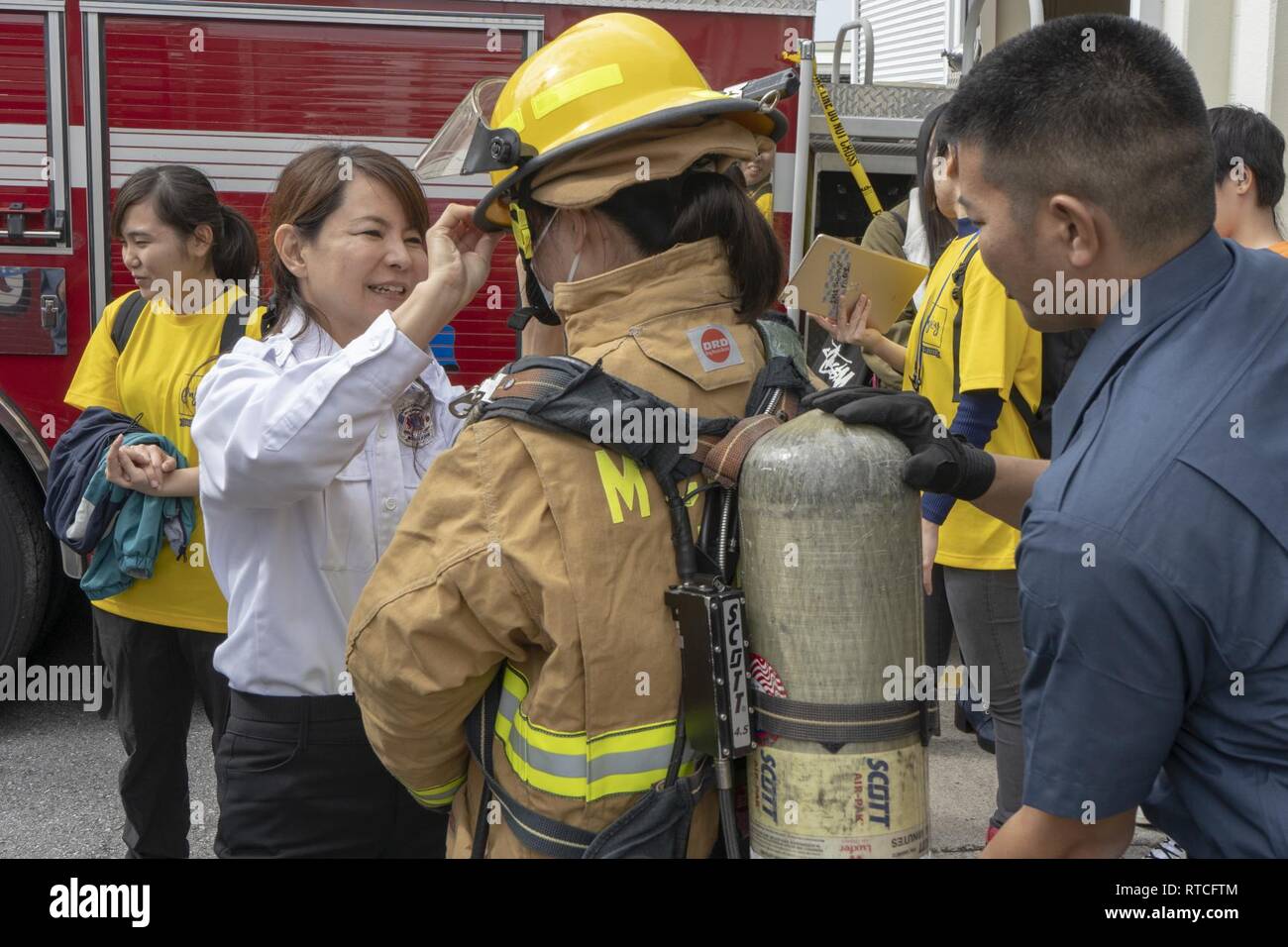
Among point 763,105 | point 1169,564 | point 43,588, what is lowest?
point 43,588

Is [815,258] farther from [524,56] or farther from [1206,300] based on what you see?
[1206,300]

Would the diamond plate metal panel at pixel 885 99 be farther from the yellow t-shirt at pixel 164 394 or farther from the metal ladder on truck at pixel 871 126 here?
the yellow t-shirt at pixel 164 394

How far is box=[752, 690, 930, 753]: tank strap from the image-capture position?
4.63 feet

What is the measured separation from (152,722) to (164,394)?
0.87 meters

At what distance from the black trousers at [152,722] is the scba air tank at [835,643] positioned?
2.17 m

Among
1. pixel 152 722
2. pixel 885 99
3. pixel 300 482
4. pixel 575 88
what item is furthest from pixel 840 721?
pixel 885 99

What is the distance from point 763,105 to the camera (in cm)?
179

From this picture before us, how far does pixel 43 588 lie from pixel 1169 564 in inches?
174

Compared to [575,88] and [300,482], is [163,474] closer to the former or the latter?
[300,482]

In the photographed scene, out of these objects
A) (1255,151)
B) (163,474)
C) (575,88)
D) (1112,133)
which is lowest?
(163,474)

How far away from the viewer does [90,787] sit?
432 centimetres

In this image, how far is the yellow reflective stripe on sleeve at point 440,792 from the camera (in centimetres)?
175

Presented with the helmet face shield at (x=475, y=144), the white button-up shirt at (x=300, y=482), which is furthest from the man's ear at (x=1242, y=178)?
the white button-up shirt at (x=300, y=482)
